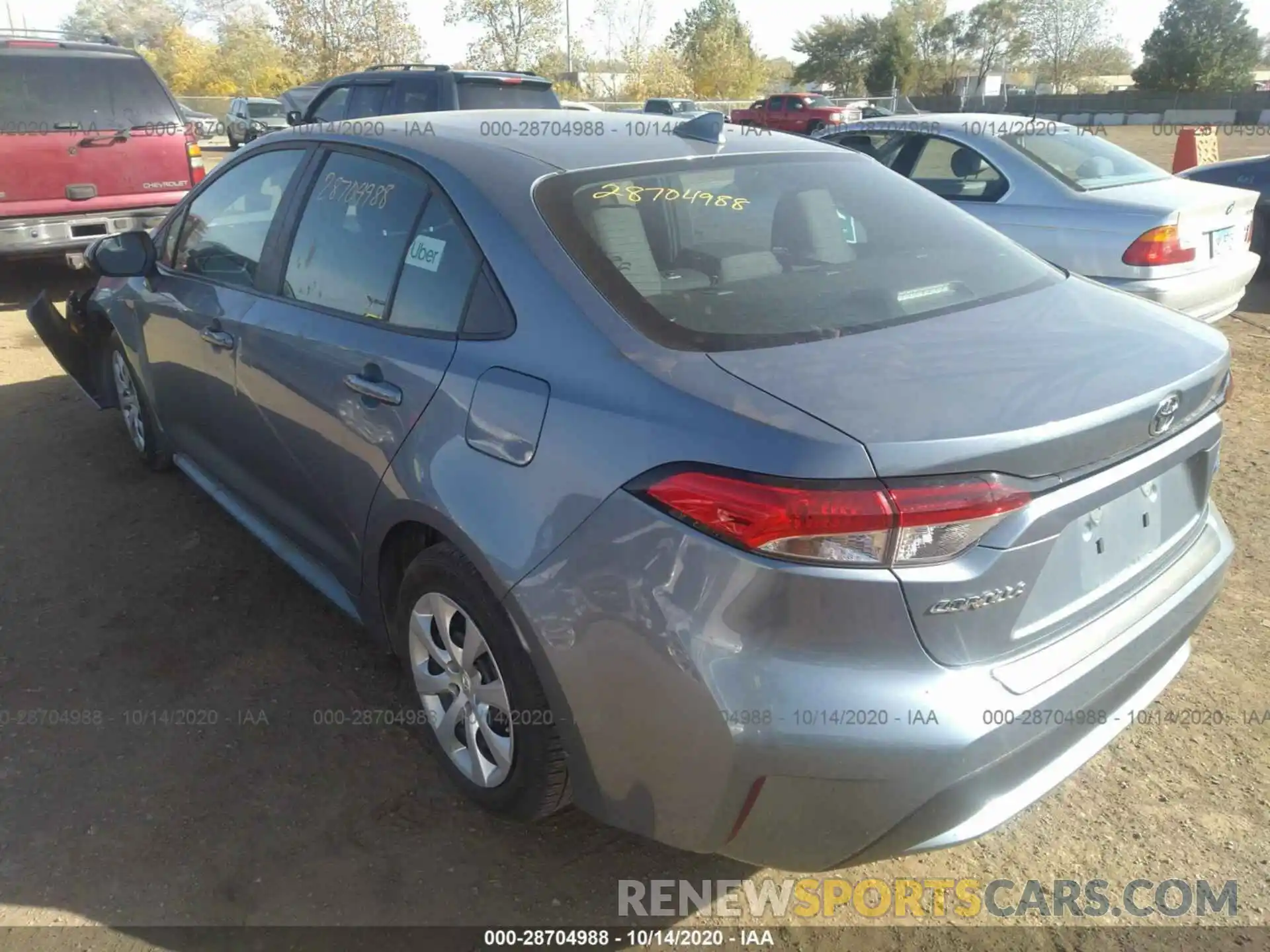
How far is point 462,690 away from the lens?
2547 millimetres

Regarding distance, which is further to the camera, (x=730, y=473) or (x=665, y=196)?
(x=665, y=196)

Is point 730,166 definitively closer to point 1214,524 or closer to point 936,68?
point 1214,524

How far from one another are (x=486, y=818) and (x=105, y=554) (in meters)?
2.35

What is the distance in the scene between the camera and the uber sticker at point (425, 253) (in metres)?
2.55

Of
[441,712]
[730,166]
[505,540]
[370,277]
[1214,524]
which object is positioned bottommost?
[441,712]

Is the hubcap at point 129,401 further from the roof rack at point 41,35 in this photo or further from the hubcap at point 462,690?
the roof rack at point 41,35

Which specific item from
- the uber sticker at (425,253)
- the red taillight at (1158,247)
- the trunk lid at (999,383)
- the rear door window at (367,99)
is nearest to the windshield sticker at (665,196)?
the uber sticker at (425,253)

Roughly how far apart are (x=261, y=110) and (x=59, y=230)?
899 inches

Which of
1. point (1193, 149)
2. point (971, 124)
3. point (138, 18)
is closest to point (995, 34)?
point (138, 18)

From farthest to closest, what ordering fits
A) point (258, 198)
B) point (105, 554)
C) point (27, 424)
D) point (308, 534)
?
1. point (27, 424)
2. point (105, 554)
3. point (258, 198)
4. point (308, 534)

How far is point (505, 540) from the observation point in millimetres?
2154

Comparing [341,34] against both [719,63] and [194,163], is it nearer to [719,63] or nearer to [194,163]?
[719,63]

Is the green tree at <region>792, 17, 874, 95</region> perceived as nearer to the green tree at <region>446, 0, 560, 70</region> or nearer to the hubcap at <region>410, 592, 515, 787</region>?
the green tree at <region>446, 0, 560, 70</region>

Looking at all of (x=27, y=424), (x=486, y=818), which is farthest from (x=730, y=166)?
(x=27, y=424)
